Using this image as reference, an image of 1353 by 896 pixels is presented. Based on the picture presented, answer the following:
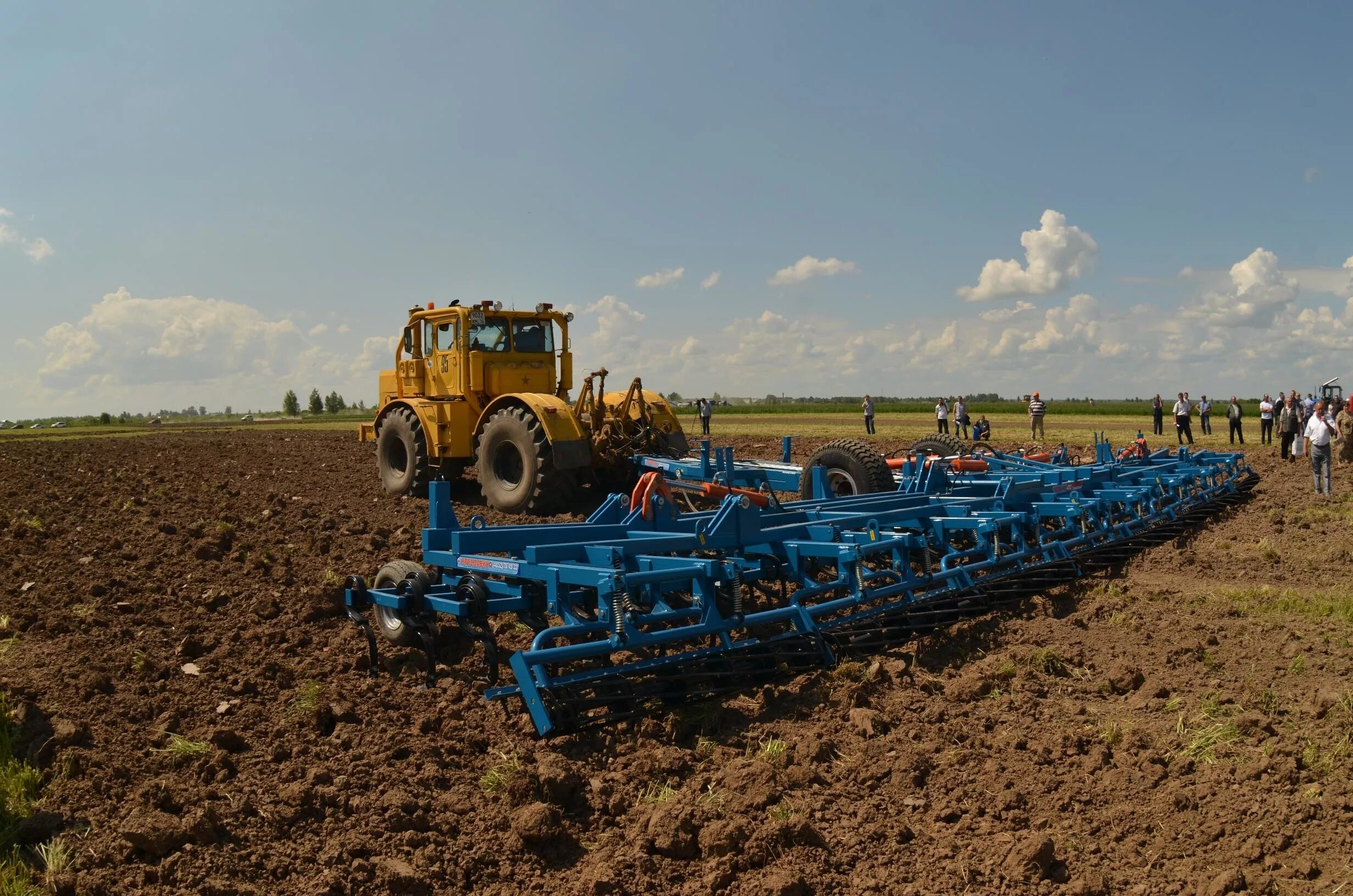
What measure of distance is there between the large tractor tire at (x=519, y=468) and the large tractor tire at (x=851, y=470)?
2.50 m

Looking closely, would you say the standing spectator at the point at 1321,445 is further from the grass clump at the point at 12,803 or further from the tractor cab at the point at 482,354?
the grass clump at the point at 12,803

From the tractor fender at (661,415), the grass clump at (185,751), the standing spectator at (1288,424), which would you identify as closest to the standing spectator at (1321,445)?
the standing spectator at (1288,424)

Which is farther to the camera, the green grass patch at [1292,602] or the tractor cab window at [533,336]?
the tractor cab window at [533,336]

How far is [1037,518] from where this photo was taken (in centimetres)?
739

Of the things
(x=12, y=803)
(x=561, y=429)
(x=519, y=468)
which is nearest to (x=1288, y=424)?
(x=561, y=429)

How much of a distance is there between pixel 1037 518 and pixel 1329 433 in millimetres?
8253

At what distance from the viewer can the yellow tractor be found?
388 inches

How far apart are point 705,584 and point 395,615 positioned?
1961 millimetres

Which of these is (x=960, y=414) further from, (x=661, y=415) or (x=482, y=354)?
(x=482, y=354)

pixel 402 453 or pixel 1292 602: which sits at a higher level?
pixel 402 453

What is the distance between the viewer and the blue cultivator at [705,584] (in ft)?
14.4

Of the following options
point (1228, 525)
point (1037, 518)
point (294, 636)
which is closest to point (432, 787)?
point (294, 636)

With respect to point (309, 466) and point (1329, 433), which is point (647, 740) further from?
point (309, 466)

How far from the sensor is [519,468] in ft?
34.0
